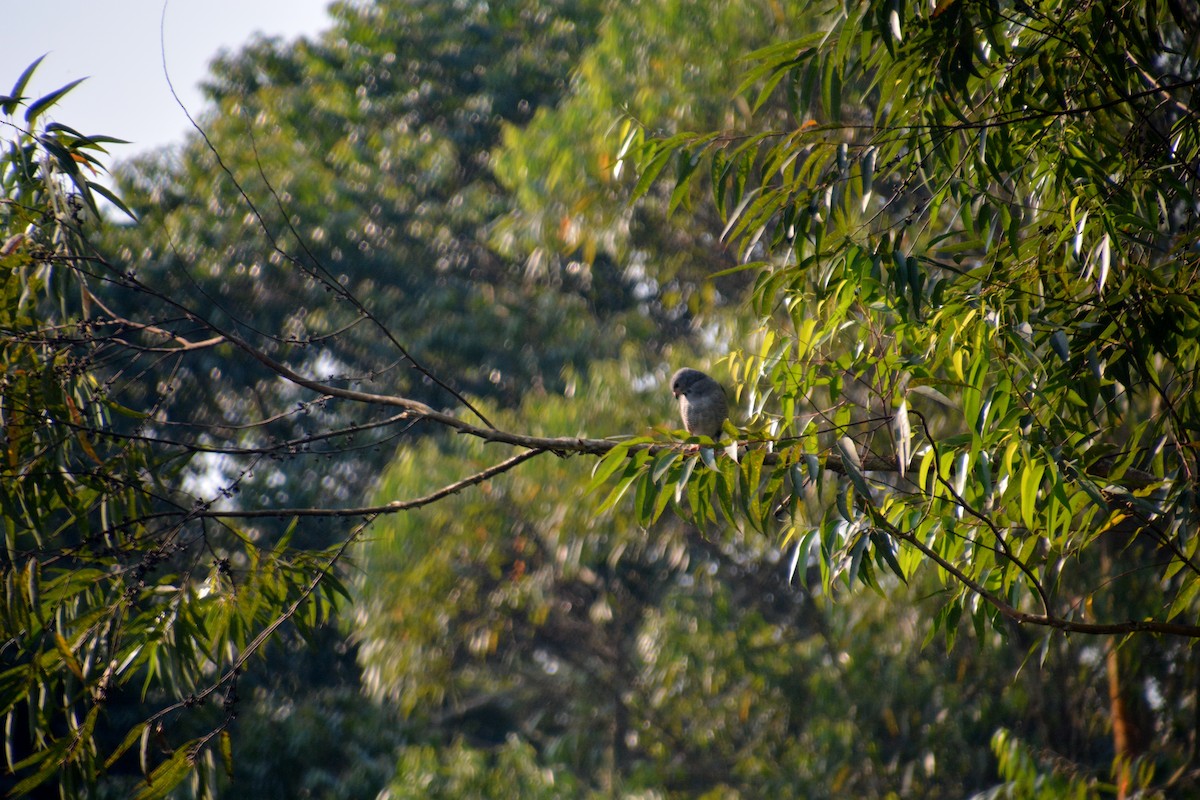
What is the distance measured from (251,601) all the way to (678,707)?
5627 millimetres

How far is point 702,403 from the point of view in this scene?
216 inches

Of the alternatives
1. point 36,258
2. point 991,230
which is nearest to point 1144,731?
point 991,230

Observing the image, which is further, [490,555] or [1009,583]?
[490,555]

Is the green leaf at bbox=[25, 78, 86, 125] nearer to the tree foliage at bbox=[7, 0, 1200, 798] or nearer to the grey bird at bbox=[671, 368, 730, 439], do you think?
the tree foliage at bbox=[7, 0, 1200, 798]

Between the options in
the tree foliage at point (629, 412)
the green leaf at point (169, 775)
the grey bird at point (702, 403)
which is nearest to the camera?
the green leaf at point (169, 775)

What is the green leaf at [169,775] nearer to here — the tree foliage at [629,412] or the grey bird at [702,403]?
the tree foliage at [629,412]

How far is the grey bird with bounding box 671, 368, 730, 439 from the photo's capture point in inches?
216

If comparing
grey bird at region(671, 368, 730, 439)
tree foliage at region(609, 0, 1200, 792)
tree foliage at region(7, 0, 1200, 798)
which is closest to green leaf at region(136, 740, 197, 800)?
tree foliage at region(7, 0, 1200, 798)

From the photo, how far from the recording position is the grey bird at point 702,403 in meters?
5.48

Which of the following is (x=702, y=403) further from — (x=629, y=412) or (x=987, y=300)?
(x=987, y=300)

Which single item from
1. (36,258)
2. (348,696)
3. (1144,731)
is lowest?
(348,696)

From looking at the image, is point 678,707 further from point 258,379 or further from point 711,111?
point 258,379

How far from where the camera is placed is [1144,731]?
20.1 ft

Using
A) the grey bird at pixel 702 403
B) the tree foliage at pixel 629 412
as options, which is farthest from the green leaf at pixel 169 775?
the grey bird at pixel 702 403
